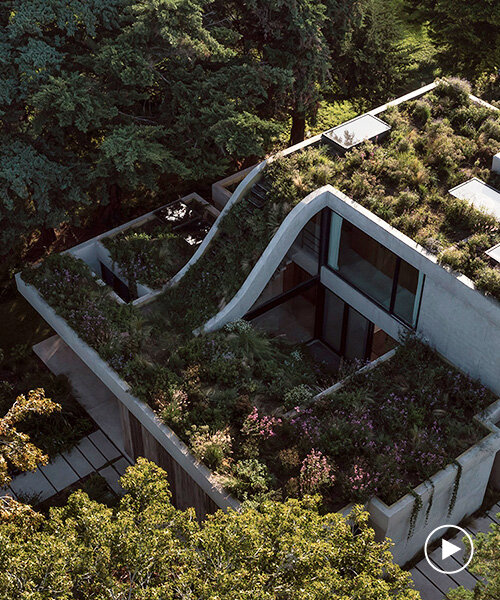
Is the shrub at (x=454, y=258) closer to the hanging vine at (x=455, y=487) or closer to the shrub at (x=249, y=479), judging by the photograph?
the hanging vine at (x=455, y=487)

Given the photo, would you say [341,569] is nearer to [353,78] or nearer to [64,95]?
[64,95]

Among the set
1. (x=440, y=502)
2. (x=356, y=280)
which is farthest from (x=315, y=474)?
(x=356, y=280)

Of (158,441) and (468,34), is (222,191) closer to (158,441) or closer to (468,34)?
(158,441)

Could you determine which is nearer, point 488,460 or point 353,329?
point 488,460

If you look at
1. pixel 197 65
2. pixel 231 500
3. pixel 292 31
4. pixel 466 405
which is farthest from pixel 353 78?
pixel 231 500

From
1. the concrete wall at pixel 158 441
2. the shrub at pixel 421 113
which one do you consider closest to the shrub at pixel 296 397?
the concrete wall at pixel 158 441

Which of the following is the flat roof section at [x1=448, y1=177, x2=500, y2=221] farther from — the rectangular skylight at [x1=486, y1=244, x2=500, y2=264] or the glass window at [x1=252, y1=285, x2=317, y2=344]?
the glass window at [x1=252, y1=285, x2=317, y2=344]
